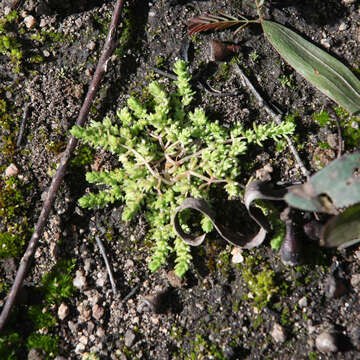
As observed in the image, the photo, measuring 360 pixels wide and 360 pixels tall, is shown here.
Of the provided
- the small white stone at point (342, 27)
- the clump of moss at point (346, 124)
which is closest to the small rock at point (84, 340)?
the clump of moss at point (346, 124)

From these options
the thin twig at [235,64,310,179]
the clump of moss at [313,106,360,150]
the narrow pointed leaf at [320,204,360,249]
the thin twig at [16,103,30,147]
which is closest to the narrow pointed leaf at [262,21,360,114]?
the clump of moss at [313,106,360,150]

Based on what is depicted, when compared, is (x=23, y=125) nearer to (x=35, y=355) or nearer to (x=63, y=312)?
(x=63, y=312)

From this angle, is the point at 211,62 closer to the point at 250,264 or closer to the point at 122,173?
the point at 122,173

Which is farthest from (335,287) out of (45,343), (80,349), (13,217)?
(13,217)

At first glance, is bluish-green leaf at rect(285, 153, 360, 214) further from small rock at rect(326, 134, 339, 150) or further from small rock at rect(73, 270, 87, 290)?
small rock at rect(73, 270, 87, 290)

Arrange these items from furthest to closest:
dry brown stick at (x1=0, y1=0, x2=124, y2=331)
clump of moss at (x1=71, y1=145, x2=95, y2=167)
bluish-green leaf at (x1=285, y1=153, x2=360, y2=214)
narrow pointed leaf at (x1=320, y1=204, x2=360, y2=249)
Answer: clump of moss at (x1=71, y1=145, x2=95, y2=167), dry brown stick at (x1=0, y1=0, x2=124, y2=331), narrow pointed leaf at (x1=320, y1=204, x2=360, y2=249), bluish-green leaf at (x1=285, y1=153, x2=360, y2=214)

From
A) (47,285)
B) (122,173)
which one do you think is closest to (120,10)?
(122,173)
